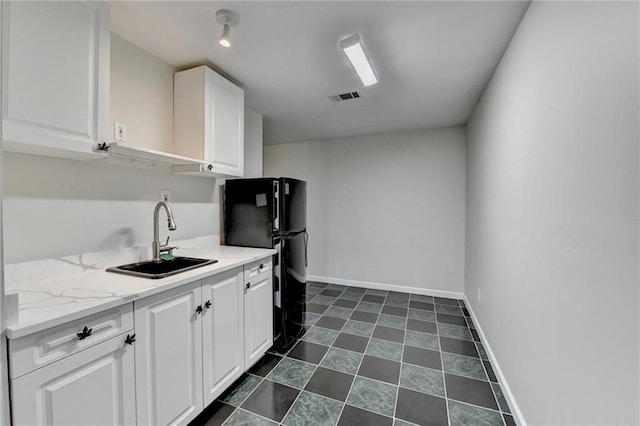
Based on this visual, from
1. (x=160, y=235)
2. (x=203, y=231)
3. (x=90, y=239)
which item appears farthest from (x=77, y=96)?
(x=203, y=231)

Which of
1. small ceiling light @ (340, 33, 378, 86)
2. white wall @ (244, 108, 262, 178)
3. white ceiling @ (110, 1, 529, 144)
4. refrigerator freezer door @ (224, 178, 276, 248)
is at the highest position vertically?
white ceiling @ (110, 1, 529, 144)

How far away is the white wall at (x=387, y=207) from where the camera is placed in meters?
3.64

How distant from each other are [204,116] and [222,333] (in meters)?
1.54

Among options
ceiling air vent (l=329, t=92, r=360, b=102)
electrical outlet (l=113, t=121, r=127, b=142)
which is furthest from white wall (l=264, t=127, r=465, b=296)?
electrical outlet (l=113, t=121, r=127, b=142)

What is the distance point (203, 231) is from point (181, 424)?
1.37 metres

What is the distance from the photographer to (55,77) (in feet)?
3.93

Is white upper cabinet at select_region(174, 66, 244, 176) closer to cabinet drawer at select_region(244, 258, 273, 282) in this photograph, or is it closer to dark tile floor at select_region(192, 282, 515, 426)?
cabinet drawer at select_region(244, 258, 273, 282)

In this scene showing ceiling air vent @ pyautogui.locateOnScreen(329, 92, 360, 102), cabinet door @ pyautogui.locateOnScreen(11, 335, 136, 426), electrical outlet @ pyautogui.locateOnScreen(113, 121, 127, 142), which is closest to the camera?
cabinet door @ pyautogui.locateOnScreen(11, 335, 136, 426)

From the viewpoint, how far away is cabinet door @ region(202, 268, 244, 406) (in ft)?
5.17

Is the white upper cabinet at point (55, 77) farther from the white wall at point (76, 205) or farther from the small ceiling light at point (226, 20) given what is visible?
the small ceiling light at point (226, 20)

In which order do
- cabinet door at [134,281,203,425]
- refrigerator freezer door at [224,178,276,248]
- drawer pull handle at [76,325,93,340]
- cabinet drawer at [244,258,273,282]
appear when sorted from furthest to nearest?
refrigerator freezer door at [224,178,276,248], cabinet drawer at [244,258,273,282], cabinet door at [134,281,203,425], drawer pull handle at [76,325,93,340]

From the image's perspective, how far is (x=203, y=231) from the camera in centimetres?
Result: 233

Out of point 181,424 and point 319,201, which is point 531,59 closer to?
point 181,424

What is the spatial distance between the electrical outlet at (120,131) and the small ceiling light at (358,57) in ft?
4.90
